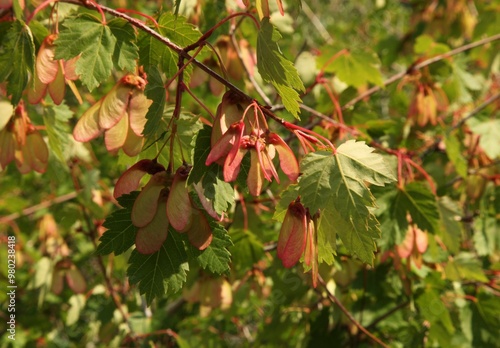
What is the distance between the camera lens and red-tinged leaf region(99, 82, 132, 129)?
109 centimetres

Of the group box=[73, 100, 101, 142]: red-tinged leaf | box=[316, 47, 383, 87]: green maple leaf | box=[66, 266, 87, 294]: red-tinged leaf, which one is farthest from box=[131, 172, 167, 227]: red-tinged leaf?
box=[66, 266, 87, 294]: red-tinged leaf

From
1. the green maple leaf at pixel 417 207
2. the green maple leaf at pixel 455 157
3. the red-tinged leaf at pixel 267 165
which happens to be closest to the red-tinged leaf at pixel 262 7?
the red-tinged leaf at pixel 267 165

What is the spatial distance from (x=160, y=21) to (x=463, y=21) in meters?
3.05

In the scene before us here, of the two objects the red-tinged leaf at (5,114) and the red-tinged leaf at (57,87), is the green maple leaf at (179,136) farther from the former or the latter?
the red-tinged leaf at (5,114)

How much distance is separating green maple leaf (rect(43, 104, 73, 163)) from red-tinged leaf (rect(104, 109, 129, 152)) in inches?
16.2

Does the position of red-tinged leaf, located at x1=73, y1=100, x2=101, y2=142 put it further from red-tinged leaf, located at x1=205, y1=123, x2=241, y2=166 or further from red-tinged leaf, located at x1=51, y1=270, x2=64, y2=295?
red-tinged leaf, located at x1=51, y1=270, x2=64, y2=295

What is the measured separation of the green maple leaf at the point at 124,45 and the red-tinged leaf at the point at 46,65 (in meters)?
0.12

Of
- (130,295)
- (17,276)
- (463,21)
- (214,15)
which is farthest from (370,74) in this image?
(17,276)

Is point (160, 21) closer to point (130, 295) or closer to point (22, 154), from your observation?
point (22, 154)

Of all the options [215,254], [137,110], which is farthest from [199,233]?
[137,110]

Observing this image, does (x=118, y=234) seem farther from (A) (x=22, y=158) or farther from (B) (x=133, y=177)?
(A) (x=22, y=158)

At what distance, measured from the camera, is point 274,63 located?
0.97 metres

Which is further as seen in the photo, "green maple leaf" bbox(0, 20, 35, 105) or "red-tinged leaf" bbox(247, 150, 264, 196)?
"green maple leaf" bbox(0, 20, 35, 105)

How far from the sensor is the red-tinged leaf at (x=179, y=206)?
901 millimetres
